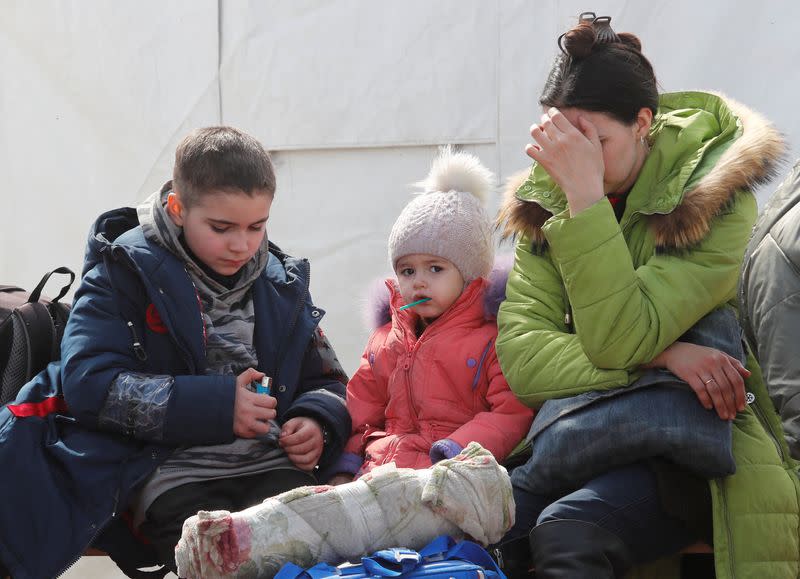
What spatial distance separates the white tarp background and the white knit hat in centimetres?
57

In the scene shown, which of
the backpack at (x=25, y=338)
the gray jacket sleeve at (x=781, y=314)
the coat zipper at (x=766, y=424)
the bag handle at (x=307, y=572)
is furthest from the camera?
the backpack at (x=25, y=338)

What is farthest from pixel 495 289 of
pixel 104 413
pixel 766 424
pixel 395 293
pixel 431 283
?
pixel 104 413

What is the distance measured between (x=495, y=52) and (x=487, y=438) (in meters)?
1.29

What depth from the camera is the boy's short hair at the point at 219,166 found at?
Answer: 85.3 inches

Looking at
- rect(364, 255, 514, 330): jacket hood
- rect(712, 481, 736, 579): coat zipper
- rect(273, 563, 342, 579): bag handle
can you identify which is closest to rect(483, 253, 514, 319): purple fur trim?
rect(364, 255, 514, 330): jacket hood

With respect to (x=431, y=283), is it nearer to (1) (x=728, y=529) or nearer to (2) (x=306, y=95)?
(1) (x=728, y=529)

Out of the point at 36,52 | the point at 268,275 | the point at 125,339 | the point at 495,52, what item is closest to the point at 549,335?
the point at 268,275

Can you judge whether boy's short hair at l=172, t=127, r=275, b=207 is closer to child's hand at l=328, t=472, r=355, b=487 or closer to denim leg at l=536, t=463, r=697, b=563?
child's hand at l=328, t=472, r=355, b=487

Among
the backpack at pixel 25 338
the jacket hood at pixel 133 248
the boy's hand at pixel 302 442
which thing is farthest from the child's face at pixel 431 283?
the backpack at pixel 25 338

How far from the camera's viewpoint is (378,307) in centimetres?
253

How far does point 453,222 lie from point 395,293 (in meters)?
0.24

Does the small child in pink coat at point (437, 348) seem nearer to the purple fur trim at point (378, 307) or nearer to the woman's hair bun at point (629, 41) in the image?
the purple fur trim at point (378, 307)

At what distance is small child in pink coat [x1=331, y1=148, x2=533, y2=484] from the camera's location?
2.24 m

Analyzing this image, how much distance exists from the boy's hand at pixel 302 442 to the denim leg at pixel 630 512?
0.56 metres
